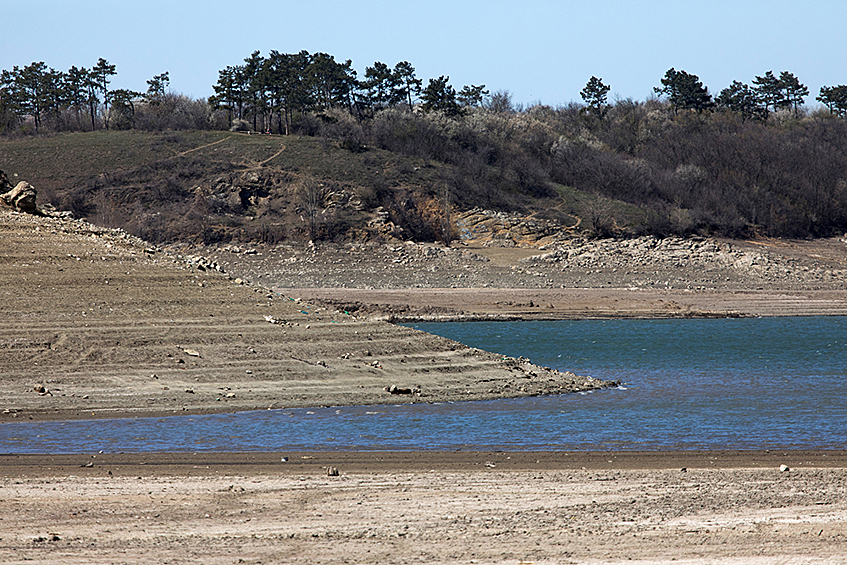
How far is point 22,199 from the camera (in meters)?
19.4

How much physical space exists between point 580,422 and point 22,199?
1429cm

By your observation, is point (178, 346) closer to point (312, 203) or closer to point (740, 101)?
point (312, 203)

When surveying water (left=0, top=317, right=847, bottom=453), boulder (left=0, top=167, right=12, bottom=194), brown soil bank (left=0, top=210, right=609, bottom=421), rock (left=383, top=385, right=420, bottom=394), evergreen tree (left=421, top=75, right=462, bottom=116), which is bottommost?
water (left=0, top=317, right=847, bottom=453)

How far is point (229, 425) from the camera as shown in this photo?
11.8 m

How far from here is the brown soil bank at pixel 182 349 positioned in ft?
42.9

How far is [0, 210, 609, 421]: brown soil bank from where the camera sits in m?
13.1

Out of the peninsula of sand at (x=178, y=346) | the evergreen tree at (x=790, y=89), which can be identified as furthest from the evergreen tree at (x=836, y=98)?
the peninsula of sand at (x=178, y=346)

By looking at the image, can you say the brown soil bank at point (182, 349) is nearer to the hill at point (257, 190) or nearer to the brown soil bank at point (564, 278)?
the brown soil bank at point (564, 278)

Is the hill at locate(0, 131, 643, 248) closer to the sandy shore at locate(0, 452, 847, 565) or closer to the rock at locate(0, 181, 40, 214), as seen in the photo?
the rock at locate(0, 181, 40, 214)

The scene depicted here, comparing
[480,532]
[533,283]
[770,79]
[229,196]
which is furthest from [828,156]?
[480,532]

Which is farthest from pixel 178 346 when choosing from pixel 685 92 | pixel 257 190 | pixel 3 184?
pixel 685 92

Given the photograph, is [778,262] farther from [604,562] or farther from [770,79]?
[770,79]

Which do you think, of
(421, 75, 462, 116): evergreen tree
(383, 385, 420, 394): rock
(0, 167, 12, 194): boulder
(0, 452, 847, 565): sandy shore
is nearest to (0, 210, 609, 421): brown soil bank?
(383, 385, 420, 394): rock

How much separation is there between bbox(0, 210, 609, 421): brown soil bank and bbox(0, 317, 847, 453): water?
0.61 m
